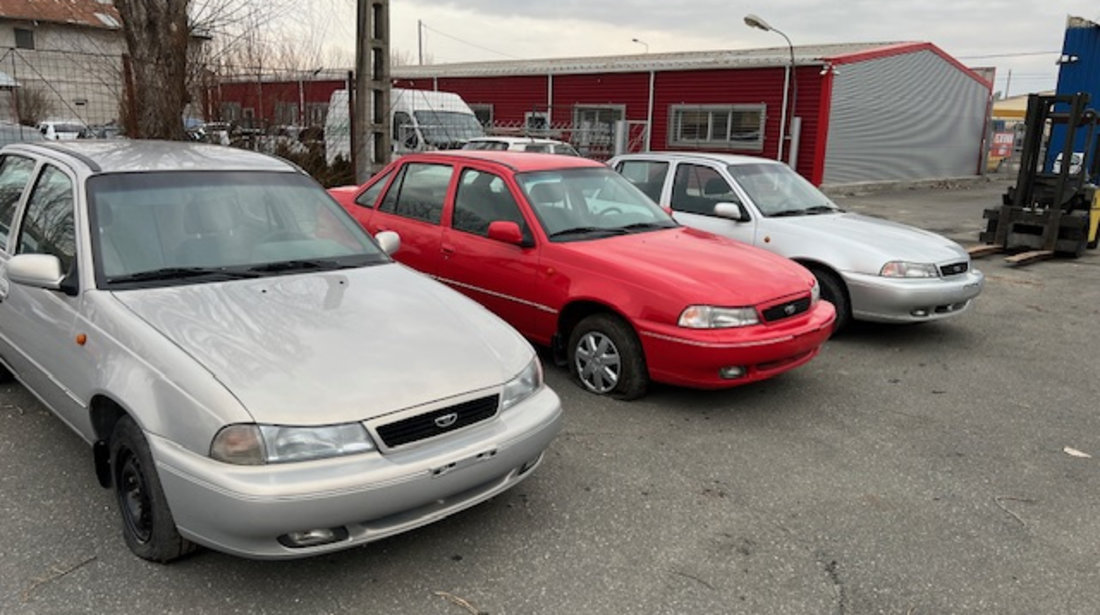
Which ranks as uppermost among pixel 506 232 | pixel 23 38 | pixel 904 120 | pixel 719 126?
pixel 23 38

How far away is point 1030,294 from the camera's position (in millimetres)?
8773

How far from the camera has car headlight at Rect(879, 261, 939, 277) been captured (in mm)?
6242

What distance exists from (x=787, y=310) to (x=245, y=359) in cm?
336

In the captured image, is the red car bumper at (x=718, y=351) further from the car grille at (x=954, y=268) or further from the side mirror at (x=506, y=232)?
the car grille at (x=954, y=268)

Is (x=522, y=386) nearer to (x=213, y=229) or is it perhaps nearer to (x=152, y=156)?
(x=213, y=229)

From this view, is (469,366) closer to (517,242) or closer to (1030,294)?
(517,242)

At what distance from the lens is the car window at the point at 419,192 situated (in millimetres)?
5867

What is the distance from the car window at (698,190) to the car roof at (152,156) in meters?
4.05

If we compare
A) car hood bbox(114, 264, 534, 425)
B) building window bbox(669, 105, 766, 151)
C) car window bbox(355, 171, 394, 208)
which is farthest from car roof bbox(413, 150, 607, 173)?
building window bbox(669, 105, 766, 151)

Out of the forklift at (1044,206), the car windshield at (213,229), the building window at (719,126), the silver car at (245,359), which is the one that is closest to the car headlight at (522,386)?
the silver car at (245,359)

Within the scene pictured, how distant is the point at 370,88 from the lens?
31.1 ft

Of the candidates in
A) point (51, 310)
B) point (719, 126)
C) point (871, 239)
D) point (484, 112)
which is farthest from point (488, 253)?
point (484, 112)

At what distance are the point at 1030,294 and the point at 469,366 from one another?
8.25 m

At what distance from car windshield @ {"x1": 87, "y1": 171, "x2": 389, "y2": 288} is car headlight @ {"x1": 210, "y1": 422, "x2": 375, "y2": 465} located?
1.14 metres
